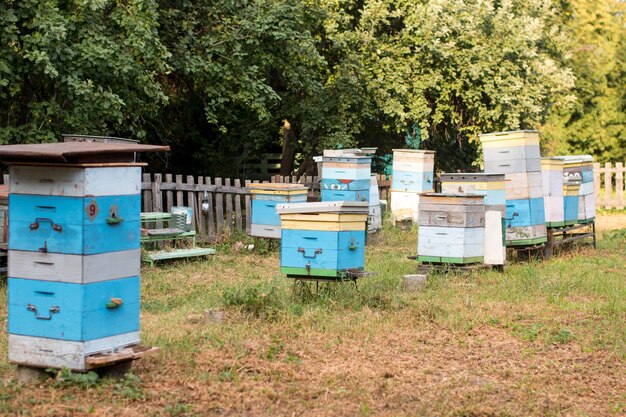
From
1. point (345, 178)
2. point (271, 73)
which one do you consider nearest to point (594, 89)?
point (271, 73)

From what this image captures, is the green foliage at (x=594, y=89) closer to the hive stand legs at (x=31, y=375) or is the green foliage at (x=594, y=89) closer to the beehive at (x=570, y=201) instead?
the beehive at (x=570, y=201)

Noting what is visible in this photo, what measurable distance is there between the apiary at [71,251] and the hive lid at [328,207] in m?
2.84

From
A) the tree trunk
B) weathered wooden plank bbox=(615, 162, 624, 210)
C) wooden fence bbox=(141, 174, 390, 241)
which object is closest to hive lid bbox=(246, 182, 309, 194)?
wooden fence bbox=(141, 174, 390, 241)

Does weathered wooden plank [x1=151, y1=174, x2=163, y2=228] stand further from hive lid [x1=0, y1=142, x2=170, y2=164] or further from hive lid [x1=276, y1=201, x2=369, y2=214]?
hive lid [x1=0, y1=142, x2=170, y2=164]

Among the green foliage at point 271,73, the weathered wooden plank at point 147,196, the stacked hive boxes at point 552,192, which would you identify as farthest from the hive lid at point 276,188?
the stacked hive boxes at point 552,192

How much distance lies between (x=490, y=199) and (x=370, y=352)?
16.4ft

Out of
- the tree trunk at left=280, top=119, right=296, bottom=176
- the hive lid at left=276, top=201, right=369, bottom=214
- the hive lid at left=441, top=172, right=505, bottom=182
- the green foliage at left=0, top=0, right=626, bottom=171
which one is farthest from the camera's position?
the tree trunk at left=280, top=119, right=296, bottom=176

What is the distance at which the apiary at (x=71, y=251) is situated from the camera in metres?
5.54

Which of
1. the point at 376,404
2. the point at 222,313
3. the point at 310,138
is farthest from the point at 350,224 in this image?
the point at 310,138

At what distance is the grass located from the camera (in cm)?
559

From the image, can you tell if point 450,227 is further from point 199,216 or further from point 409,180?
point 409,180

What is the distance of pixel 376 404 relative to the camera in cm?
567

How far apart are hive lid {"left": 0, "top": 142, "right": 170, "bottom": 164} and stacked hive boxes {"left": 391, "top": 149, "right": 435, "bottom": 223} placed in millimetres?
10960

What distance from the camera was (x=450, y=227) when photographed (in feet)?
33.9
